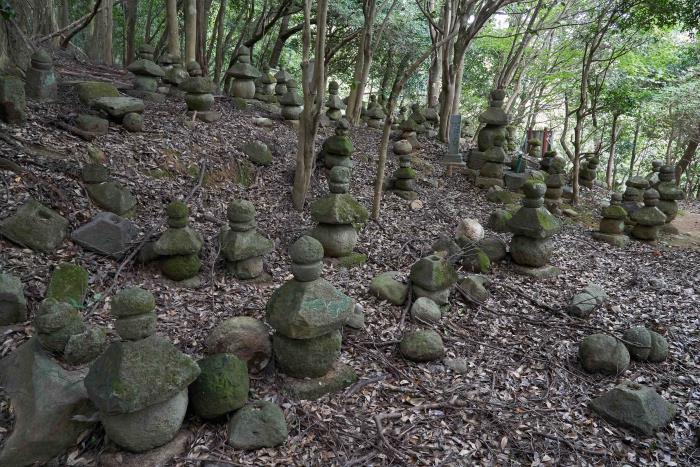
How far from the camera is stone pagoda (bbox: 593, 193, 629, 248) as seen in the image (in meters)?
7.45

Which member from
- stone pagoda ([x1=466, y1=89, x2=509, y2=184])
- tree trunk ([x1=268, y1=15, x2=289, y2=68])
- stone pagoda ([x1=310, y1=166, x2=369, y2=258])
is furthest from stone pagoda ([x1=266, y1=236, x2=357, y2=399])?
tree trunk ([x1=268, y1=15, x2=289, y2=68])

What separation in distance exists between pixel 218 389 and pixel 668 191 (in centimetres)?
894

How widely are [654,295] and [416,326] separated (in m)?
3.20

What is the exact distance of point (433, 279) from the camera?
442 cm

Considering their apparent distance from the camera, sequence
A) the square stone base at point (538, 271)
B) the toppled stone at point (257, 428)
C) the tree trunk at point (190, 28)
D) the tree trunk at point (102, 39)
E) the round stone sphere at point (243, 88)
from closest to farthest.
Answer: the toppled stone at point (257, 428), the square stone base at point (538, 271), the round stone sphere at point (243, 88), the tree trunk at point (190, 28), the tree trunk at point (102, 39)

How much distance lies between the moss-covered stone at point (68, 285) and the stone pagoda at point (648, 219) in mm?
7998

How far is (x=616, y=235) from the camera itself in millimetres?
7590

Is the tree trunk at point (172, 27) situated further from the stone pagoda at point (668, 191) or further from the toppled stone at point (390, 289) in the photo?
the stone pagoda at point (668, 191)

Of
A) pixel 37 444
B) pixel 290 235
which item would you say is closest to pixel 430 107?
pixel 290 235

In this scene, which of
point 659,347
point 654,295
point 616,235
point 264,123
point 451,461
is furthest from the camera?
point 264,123

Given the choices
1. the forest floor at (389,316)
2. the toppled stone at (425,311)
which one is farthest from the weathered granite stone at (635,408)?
the toppled stone at (425,311)

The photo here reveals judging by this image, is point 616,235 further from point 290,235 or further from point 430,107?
point 430,107

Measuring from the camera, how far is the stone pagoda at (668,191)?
8.39 meters

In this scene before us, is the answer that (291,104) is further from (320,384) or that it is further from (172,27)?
(320,384)
